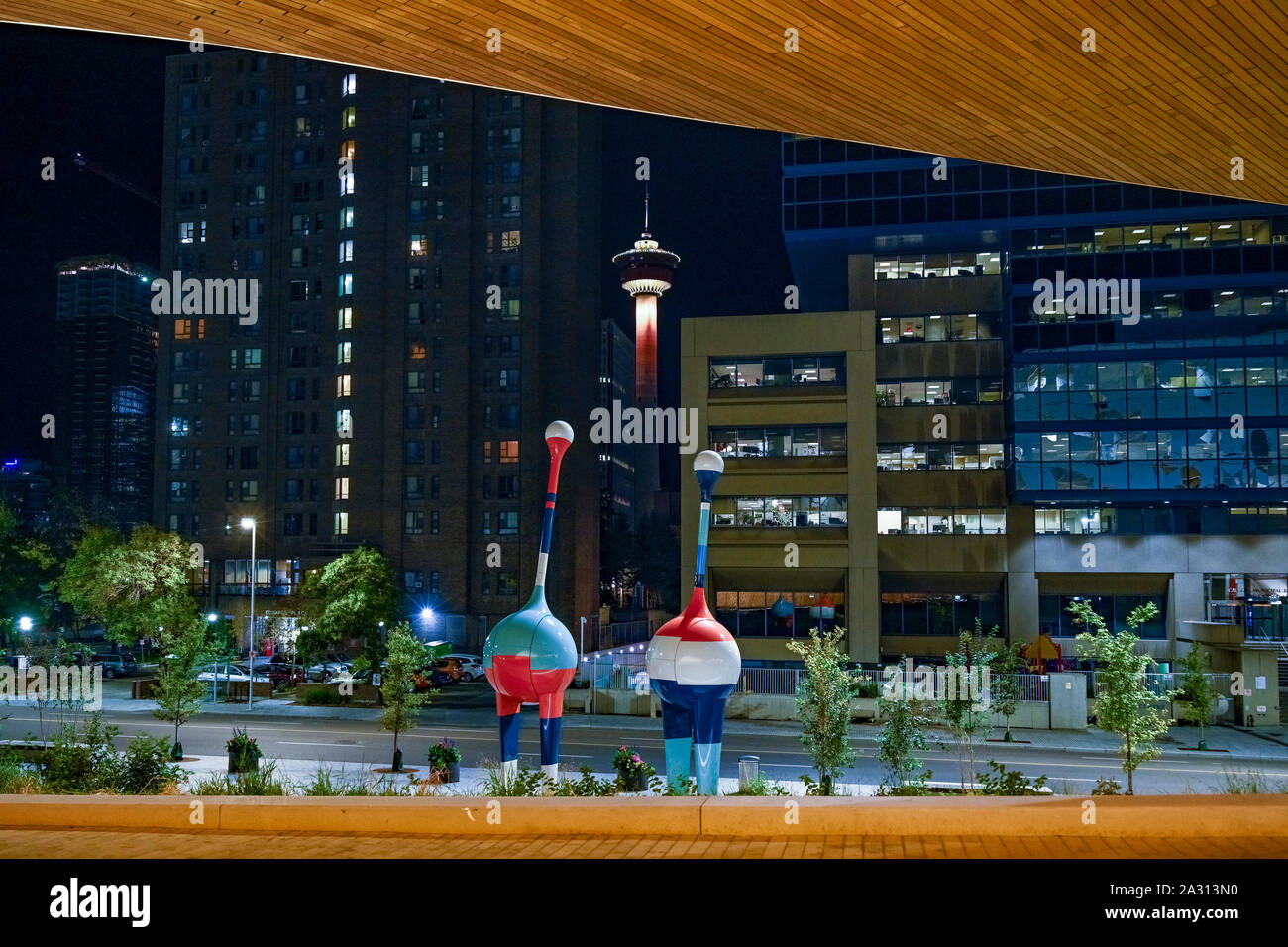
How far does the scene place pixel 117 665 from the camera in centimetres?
5559

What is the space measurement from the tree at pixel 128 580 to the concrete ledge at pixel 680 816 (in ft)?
150

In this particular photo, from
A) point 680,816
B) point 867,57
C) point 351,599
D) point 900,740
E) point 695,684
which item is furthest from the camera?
point 351,599

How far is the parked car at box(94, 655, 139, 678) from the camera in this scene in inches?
2137

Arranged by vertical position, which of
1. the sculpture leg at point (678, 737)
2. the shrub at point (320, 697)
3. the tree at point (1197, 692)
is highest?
the sculpture leg at point (678, 737)

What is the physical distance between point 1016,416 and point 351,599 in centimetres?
3642

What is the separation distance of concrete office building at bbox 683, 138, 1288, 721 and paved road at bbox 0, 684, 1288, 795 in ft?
53.9

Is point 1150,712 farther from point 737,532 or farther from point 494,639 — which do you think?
point 737,532

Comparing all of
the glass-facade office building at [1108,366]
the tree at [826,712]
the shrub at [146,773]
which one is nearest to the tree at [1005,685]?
the tree at [826,712]

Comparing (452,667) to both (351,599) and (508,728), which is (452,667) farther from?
(508,728)

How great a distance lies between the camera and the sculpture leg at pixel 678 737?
17422 millimetres

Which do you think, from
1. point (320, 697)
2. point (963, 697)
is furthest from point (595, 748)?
point (320, 697)

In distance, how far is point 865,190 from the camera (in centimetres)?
5088

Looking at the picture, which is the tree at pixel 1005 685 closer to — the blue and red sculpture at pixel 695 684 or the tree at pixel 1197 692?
the tree at pixel 1197 692
